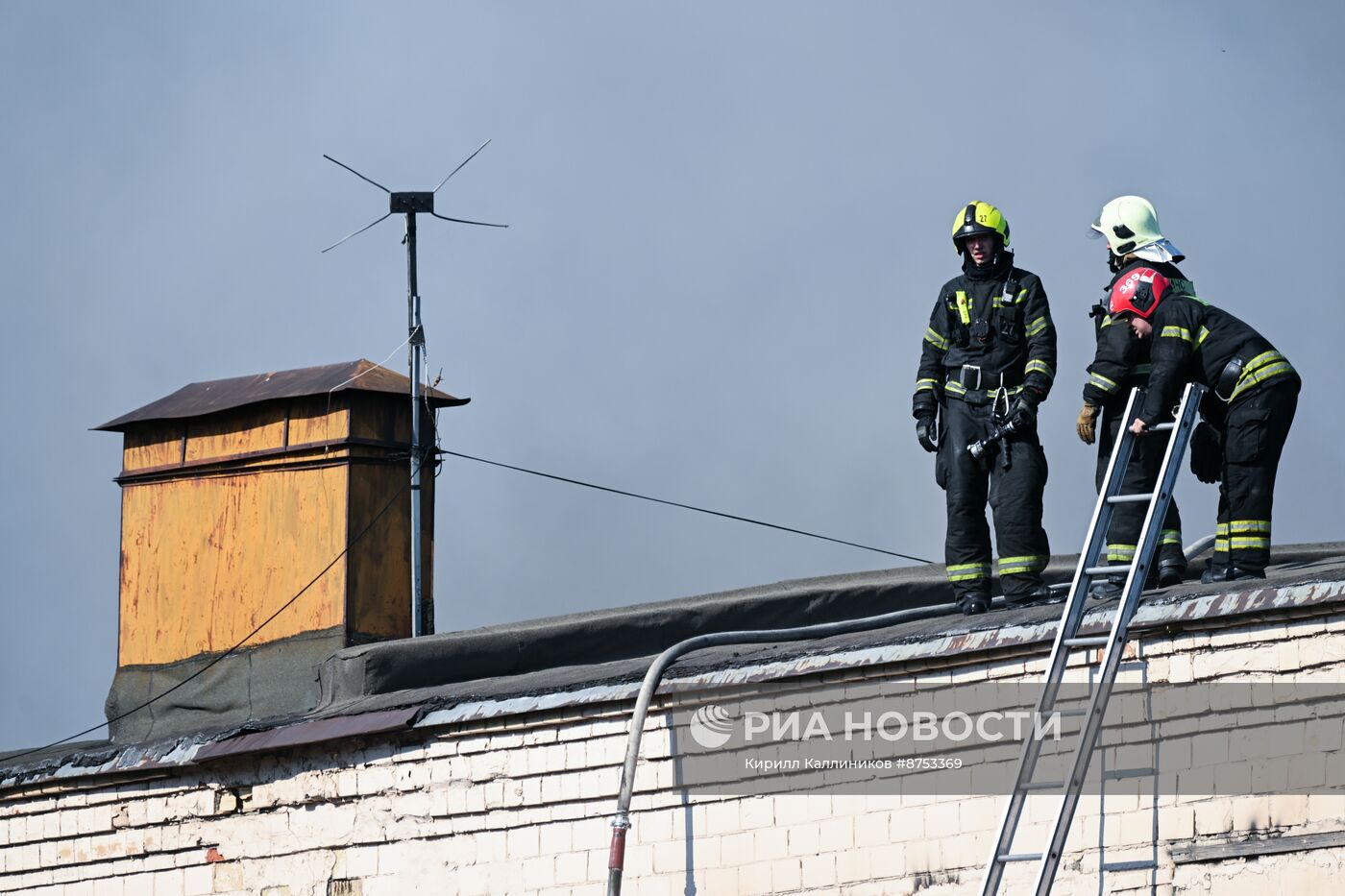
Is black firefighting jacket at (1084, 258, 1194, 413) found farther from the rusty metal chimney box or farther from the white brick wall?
the rusty metal chimney box

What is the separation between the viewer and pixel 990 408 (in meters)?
9.96

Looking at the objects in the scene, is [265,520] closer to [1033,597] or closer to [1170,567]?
[1033,597]

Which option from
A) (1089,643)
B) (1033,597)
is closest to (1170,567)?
(1033,597)

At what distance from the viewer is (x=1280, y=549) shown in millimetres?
11625

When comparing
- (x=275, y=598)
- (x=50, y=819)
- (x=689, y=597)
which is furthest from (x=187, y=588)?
(x=689, y=597)

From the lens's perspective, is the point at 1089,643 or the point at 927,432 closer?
the point at 1089,643

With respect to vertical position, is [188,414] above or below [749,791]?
above

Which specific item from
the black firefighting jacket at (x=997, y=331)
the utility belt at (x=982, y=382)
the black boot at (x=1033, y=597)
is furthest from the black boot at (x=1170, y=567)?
the utility belt at (x=982, y=382)

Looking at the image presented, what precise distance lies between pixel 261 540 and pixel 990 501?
505cm

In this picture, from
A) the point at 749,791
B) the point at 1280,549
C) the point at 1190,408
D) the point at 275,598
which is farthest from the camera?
the point at 275,598

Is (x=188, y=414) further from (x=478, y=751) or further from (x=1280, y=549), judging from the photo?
(x=1280, y=549)

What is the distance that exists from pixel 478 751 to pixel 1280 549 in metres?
4.97

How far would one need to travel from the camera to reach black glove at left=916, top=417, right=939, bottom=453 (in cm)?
1023

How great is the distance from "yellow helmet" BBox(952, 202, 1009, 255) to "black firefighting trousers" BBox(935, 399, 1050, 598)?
881 mm
